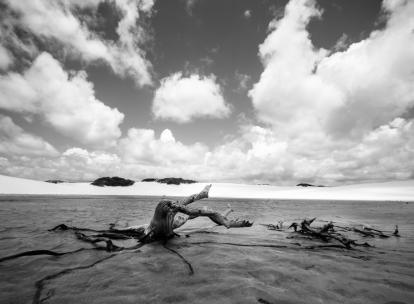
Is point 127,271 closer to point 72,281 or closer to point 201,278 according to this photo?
point 72,281

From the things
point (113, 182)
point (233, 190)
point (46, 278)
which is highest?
point (113, 182)

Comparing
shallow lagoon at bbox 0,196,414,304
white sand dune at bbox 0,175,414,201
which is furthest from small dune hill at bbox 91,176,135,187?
shallow lagoon at bbox 0,196,414,304

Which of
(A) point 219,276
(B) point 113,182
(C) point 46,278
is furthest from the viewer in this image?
(B) point 113,182

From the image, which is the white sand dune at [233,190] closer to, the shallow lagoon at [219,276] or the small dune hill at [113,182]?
the small dune hill at [113,182]

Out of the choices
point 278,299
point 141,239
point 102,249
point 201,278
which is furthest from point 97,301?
point 141,239

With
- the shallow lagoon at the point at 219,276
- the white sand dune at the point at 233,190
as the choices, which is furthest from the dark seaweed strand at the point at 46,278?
the white sand dune at the point at 233,190

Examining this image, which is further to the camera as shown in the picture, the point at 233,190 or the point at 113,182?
the point at 113,182

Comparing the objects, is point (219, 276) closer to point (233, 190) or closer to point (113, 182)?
point (233, 190)

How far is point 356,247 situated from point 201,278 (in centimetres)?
466

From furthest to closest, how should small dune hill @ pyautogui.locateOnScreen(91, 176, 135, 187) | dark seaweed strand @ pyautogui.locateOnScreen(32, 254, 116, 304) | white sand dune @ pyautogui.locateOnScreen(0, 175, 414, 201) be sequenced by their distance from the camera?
small dune hill @ pyautogui.locateOnScreen(91, 176, 135, 187) < white sand dune @ pyautogui.locateOnScreen(0, 175, 414, 201) < dark seaweed strand @ pyautogui.locateOnScreen(32, 254, 116, 304)

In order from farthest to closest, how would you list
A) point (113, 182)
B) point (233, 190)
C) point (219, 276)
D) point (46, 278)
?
point (113, 182), point (233, 190), point (219, 276), point (46, 278)

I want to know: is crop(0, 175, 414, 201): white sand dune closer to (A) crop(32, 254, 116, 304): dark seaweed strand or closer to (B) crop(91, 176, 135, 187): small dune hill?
(B) crop(91, 176, 135, 187): small dune hill

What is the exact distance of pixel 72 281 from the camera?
11.5ft

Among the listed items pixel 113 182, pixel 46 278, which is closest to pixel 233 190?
pixel 113 182
